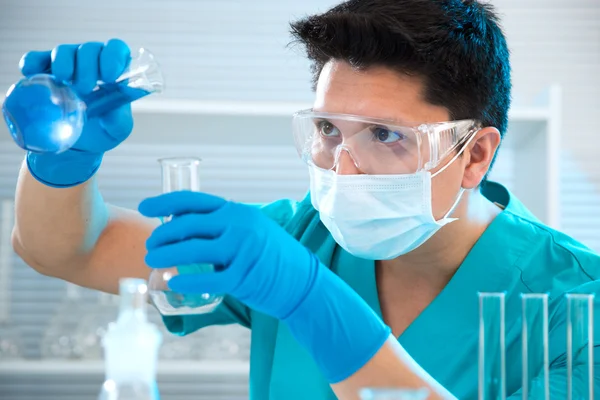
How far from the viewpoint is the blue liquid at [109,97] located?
1123mm

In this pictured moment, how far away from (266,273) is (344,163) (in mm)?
349

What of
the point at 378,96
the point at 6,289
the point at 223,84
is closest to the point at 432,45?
the point at 378,96

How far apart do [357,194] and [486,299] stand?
531mm

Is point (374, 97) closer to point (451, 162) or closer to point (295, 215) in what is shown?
point (451, 162)

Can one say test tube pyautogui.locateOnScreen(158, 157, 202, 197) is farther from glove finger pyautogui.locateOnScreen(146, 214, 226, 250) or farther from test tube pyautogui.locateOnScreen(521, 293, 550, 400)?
test tube pyautogui.locateOnScreen(521, 293, 550, 400)

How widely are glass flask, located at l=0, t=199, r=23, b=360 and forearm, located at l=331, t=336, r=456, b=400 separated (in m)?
1.75

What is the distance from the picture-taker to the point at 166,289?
3.17 ft

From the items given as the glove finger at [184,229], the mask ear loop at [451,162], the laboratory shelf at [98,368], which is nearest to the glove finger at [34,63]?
the glove finger at [184,229]

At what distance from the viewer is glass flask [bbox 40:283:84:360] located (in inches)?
94.6

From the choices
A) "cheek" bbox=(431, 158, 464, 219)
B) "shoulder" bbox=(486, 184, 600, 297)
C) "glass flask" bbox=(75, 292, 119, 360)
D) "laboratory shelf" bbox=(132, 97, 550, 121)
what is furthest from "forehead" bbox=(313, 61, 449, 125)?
"glass flask" bbox=(75, 292, 119, 360)

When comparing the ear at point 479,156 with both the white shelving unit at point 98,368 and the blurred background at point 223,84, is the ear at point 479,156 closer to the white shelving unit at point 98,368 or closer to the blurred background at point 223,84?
the white shelving unit at point 98,368

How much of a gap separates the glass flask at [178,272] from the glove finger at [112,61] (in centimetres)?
20

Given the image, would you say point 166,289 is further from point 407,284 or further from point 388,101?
point 407,284

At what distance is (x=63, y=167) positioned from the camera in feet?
4.00
